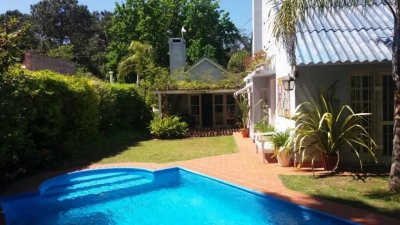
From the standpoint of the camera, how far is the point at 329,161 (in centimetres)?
1227

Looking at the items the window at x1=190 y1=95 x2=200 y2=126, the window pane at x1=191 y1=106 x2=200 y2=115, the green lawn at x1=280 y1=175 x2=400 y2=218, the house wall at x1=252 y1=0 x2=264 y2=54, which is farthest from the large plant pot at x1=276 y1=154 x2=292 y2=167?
the window pane at x1=191 y1=106 x2=200 y2=115

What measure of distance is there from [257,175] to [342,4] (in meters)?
5.50

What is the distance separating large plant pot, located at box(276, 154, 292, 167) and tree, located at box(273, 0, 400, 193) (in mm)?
3946

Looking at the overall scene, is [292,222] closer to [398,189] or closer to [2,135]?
[398,189]

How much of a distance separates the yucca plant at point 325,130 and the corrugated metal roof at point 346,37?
1322mm

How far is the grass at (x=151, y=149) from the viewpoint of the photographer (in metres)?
16.6

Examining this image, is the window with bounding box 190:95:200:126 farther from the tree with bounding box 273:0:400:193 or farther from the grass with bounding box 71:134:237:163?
the tree with bounding box 273:0:400:193

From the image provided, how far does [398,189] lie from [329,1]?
188 inches

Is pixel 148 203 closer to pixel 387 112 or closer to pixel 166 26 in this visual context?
pixel 387 112

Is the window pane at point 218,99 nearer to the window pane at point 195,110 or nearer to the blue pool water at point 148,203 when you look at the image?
the window pane at point 195,110

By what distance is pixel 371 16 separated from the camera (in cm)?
1459

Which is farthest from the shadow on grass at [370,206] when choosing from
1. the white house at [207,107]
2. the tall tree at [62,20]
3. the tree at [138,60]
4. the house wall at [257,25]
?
the tall tree at [62,20]

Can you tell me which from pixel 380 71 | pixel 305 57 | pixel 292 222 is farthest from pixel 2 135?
pixel 380 71

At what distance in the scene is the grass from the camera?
1658cm
